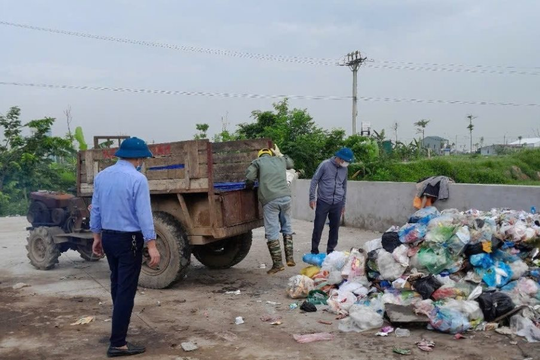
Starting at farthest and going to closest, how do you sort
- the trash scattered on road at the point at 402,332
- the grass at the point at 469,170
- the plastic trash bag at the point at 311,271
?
the grass at the point at 469,170 < the plastic trash bag at the point at 311,271 < the trash scattered on road at the point at 402,332

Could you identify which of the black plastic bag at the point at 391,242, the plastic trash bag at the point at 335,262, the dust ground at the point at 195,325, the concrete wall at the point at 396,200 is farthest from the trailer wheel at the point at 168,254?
the concrete wall at the point at 396,200

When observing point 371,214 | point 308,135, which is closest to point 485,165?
point 308,135

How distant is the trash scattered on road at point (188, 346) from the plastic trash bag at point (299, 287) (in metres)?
1.74

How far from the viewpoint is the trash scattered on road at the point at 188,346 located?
4.38 m

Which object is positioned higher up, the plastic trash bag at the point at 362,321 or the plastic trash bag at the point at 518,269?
the plastic trash bag at the point at 518,269

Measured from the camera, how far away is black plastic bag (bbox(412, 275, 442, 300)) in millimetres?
5227

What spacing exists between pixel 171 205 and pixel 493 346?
12.8 ft

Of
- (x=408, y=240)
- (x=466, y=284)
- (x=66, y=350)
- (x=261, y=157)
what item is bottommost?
(x=66, y=350)

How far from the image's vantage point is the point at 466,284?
533 cm

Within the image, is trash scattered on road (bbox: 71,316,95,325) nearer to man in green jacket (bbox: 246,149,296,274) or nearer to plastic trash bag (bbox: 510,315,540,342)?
man in green jacket (bbox: 246,149,296,274)

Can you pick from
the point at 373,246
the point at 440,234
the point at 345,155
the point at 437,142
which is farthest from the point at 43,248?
the point at 437,142

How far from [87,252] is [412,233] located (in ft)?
15.9

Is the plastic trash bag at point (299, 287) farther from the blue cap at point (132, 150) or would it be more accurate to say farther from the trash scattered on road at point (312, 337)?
the blue cap at point (132, 150)

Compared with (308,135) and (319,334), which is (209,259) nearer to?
(319,334)
